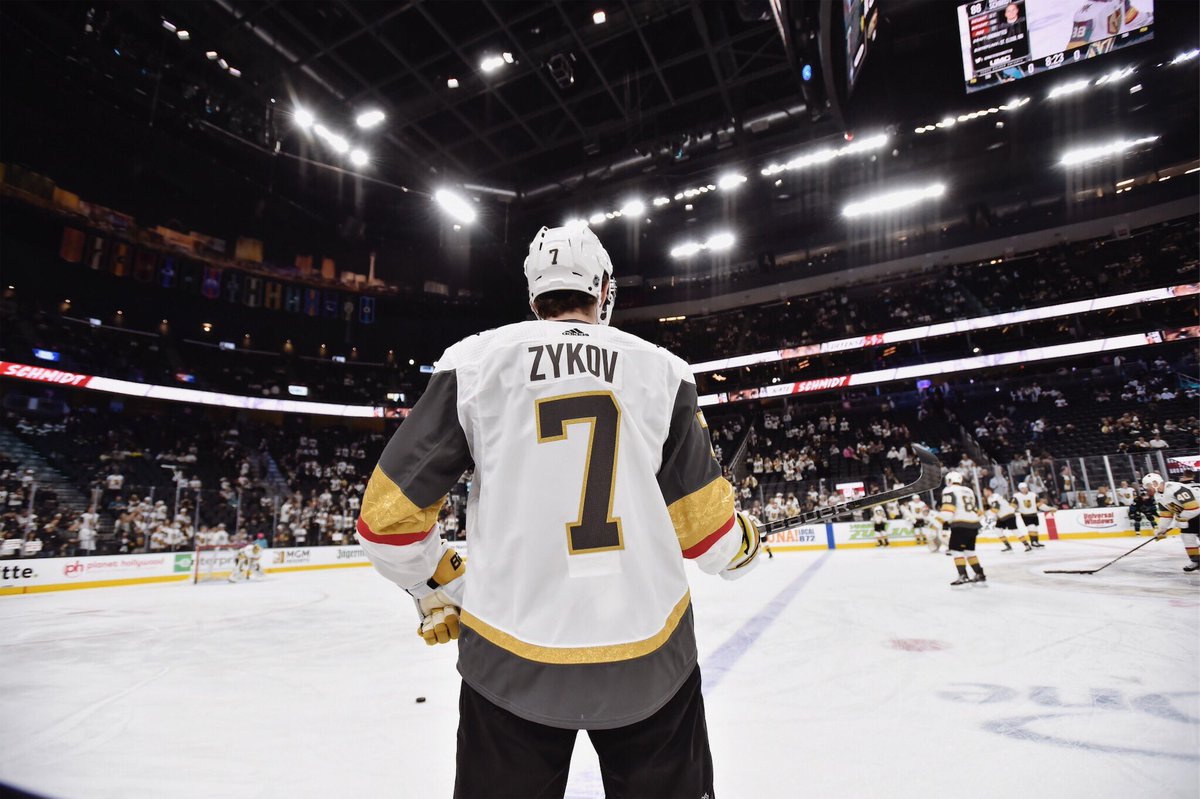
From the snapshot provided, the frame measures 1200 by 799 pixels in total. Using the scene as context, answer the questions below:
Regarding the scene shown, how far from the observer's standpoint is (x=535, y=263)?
1304 millimetres

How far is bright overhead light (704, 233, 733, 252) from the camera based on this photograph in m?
24.9

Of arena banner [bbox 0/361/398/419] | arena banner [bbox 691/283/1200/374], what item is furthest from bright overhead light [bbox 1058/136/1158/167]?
arena banner [bbox 0/361/398/419]

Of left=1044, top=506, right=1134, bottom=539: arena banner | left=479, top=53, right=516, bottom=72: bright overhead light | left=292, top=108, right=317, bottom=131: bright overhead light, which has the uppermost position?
left=479, top=53, right=516, bottom=72: bright overhead light

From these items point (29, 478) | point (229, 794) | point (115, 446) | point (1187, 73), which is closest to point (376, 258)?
point (115, 446)

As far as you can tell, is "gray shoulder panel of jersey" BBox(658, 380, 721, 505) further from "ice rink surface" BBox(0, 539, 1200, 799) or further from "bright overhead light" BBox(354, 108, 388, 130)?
"bright overhead light" BBox(354, 108, 388, 130)

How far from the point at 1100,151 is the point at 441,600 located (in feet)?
94.9

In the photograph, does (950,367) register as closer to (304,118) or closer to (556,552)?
(304,118)

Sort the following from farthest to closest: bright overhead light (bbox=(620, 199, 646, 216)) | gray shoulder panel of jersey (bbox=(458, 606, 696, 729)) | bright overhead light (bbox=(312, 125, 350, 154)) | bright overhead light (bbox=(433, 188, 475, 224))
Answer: bright overhead light (bbox=(433, 188, 475, 224)) < bright overhead light (bbox=(620, 199, 646, 216)) < bright overhead light (bbox=(312, 125, 350, 154)) < gray shoulder panel of jersey (bbox=(458, 606, 696, 729))

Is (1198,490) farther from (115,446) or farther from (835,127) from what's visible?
(115,446)

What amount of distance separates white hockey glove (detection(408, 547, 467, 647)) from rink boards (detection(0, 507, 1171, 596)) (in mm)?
10682

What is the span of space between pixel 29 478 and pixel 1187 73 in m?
35.4

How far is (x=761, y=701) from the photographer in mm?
3016

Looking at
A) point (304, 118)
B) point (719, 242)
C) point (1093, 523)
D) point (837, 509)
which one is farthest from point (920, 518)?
point (304, 118)

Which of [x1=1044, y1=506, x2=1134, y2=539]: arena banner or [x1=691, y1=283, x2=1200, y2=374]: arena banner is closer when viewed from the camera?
[x1=1044, y1=506, x2=1134, y2=539]: arena banner
